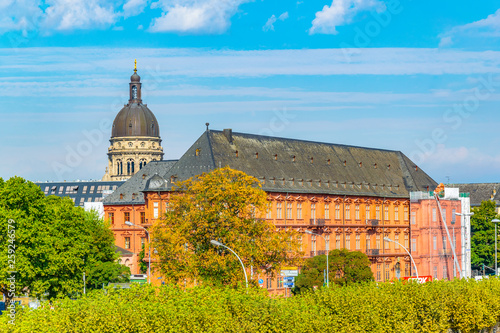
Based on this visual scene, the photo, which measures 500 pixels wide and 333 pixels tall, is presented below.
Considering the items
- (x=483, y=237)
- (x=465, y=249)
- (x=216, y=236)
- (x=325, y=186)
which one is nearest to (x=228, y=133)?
(x=325, y=186)

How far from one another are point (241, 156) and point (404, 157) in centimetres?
3999

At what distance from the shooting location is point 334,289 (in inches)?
2031

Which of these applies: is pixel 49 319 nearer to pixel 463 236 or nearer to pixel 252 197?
pixel 252 197

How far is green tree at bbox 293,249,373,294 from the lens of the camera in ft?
Answer: 297

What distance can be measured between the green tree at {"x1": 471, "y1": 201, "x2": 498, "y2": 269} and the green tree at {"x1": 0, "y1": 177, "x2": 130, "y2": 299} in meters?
81.0

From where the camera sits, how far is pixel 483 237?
147 metres

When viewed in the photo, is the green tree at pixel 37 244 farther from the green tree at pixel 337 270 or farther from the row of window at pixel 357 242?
the row of window at pixel 357 242

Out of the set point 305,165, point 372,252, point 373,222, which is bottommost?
point 372,252

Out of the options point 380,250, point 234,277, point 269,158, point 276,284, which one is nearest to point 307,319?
point 234,277

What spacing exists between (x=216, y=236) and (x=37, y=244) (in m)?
14.8

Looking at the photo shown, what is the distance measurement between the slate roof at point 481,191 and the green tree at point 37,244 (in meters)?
Result: 123

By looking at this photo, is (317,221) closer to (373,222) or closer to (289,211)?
(289,211)

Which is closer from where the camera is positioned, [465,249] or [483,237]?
[465,249]

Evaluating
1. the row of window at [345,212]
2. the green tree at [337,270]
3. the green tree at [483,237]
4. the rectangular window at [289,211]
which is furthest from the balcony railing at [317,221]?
the green tree at [483,237]
